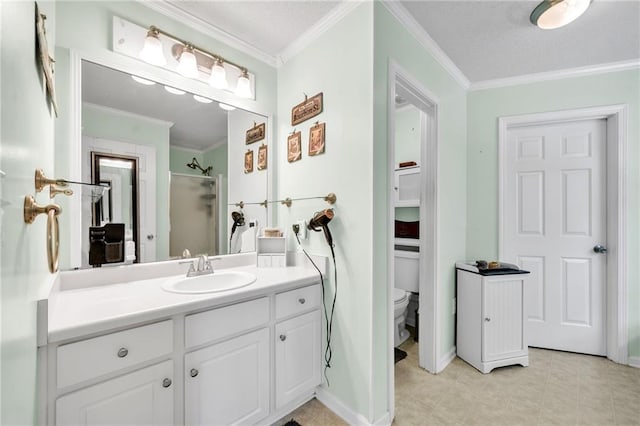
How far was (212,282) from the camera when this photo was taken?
153 cm

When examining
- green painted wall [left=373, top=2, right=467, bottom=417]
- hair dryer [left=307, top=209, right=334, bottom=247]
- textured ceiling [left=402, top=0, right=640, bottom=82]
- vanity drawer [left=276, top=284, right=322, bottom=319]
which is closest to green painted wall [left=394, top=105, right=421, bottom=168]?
green painted wall [left=373, top=2, right=467, bottom=417]

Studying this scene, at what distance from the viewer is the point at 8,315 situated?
1.69 ft

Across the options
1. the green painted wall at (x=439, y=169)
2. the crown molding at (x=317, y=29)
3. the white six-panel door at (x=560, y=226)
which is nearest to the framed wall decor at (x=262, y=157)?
the crown molding at (x=317, y=29)

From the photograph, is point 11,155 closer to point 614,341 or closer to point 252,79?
point 252,79

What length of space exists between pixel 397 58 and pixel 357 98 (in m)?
0.42

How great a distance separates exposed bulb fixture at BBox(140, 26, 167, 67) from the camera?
1445 mm

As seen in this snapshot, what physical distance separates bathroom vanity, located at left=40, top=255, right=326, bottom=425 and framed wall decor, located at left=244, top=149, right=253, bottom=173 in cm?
81

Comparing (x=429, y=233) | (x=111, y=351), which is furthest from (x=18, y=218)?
(x=429, y=233)

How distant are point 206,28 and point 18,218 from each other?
1.64 metres

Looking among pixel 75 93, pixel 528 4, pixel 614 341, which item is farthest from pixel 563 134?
pixel 75 93

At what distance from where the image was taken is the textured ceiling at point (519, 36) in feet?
5.18

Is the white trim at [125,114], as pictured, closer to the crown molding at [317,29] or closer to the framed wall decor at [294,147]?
the framed wall decor at [294,147]

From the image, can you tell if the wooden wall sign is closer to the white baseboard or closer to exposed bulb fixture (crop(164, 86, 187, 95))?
exposed bulb fixture (crop(164, 86, 187, 95))

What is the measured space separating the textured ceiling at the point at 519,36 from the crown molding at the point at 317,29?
35cm
